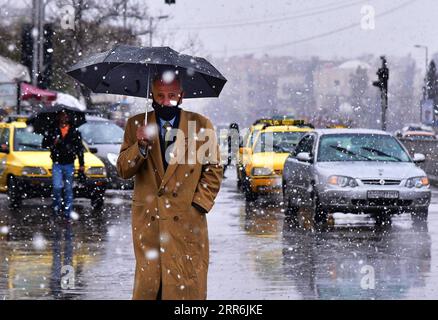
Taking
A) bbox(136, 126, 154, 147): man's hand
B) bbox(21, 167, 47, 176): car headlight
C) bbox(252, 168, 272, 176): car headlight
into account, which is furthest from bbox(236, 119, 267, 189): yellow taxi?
bbox(136, 126, 154, 147): man's hand

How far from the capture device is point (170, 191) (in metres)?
6.55

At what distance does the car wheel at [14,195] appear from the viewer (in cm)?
1947

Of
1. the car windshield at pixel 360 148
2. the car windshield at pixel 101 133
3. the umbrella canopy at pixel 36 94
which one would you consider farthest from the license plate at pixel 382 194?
the umbrella canopy at pixel 36 94

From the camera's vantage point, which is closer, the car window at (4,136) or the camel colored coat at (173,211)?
the camel colored coat at (173,211)

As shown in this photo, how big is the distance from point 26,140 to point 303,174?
5.76m

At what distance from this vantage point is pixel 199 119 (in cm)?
666

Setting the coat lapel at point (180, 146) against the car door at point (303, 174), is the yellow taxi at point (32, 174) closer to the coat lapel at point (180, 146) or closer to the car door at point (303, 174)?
the car door at point (303, 174)

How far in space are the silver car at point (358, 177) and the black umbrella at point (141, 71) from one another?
8.61m

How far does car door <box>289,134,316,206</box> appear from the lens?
17.1 meters

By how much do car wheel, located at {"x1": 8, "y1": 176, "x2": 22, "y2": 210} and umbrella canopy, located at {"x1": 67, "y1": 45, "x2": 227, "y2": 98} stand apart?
12.0 metres

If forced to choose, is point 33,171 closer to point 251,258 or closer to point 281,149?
point 281,149

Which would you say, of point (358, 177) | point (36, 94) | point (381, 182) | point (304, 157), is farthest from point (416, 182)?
point (36, 94)
